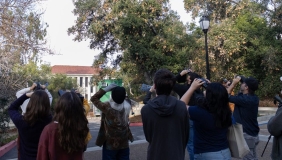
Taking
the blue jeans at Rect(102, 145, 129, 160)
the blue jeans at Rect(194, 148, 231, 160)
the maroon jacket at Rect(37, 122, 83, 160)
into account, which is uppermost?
the maroon jacket at Rect(37, 122, 83, 160)

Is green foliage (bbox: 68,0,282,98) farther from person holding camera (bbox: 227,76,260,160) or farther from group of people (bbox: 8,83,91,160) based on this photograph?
group of people (bbox: 8,83,91,160)

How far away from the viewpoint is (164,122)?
10.5ft

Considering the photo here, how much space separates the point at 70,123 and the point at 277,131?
2.20 meters

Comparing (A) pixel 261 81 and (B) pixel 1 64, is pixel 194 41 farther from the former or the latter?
(B) pixel 1 64

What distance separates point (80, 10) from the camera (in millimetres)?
22234

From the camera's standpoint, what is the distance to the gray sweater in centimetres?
351

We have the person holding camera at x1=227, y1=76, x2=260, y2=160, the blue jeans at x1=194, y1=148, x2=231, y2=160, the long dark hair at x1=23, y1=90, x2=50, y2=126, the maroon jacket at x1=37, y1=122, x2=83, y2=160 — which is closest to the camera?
the maroon jacket at x1=37, y1=122, x2=83, y2=160

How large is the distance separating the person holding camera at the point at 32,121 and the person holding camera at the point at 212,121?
1.48m

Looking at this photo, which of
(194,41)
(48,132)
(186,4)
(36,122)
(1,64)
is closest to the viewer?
(48,132)

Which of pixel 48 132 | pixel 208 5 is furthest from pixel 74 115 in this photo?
pixel 208 5

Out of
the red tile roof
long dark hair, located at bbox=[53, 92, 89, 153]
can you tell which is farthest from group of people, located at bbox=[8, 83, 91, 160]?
the red tile roof

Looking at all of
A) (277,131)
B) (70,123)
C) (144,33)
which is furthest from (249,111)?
(144,33)

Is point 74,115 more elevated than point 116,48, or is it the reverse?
point 116,48

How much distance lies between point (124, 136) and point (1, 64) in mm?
8443
